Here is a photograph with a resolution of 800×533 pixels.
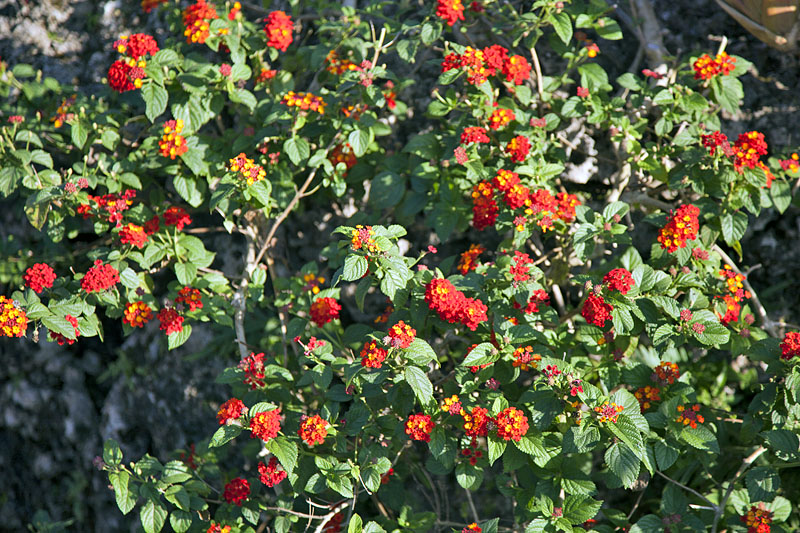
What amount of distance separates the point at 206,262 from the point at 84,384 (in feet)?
5.40

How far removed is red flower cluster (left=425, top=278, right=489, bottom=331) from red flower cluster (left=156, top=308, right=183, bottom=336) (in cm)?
115

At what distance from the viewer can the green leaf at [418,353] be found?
2.28m

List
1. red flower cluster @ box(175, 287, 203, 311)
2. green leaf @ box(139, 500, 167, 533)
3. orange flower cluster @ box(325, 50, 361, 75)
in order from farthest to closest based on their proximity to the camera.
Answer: orange flower cluster @ box(325, 50, 361, 75) → red flower cluster @ box(175, 287, 203, 311) → green leaf @ box(139, 500, 167, 533)

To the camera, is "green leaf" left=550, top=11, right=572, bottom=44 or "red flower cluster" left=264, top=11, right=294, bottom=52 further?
"red flower cluster" left=264, top=11, right=294, bottom=52

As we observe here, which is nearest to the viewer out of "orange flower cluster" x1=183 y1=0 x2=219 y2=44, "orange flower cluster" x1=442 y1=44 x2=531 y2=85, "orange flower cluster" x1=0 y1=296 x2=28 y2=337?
"orange flower cluster" x1=0 y1=296 x2=28 y2=337

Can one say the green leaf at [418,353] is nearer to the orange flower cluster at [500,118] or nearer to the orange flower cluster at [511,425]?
the orange flower cluster at [511,425]

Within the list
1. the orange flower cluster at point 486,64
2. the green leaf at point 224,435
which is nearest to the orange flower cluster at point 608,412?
the green leaf at point 224,435

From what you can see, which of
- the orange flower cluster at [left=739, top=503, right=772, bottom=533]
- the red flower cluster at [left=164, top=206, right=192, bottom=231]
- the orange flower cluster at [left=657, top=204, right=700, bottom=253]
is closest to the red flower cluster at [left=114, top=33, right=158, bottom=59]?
the red flower cluster at [left=164, top=206, right=192, bottom=231]

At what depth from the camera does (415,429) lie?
7.90 feet

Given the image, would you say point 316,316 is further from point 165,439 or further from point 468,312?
point 165,439

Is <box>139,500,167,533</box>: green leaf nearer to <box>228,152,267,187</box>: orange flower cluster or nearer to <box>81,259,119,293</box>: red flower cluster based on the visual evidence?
<box>81,259,119,293</box>: red flower cluster

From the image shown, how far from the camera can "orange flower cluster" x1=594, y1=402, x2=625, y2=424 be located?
7.36 feet

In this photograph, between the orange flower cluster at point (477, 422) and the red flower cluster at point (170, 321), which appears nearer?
the orange flower cluster at point (477, 422)

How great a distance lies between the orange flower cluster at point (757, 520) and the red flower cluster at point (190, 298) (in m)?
2.34
